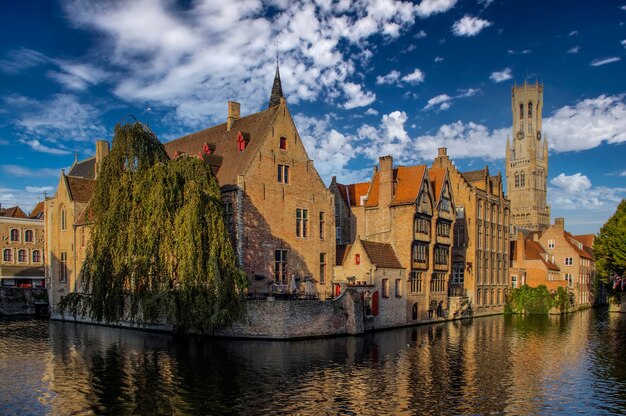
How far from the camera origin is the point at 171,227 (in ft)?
104

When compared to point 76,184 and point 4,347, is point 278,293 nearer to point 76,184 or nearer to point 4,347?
point 4,347

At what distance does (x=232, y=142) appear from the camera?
45.3 meters

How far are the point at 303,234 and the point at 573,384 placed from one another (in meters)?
24.0

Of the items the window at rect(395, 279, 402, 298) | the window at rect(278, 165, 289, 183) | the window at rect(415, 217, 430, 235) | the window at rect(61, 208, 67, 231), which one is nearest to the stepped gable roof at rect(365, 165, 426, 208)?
the window at rect(415, 217, 430, 235)

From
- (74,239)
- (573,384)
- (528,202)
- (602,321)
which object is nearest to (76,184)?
(74,239)

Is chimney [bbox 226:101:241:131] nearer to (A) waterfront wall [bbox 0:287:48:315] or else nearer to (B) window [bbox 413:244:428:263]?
(B) window [bbox 413:244:428:263]

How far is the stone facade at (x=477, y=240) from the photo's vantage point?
5809 centimetres

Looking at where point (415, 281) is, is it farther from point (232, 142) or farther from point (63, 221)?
point (63, 221)

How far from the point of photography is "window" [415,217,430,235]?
4629 cm

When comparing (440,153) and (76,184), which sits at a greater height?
(440,153)

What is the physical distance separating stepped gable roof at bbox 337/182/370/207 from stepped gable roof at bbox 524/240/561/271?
27667mm

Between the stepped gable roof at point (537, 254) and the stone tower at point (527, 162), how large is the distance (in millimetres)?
76282

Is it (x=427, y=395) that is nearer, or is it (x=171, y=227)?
(x=427, y=395)

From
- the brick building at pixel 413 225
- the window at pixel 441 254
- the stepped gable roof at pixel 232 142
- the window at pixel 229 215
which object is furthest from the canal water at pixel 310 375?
the stepped gable roof at pixel 232 142
